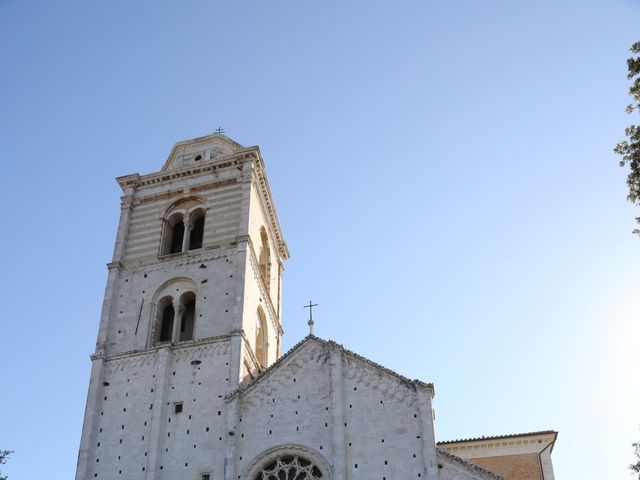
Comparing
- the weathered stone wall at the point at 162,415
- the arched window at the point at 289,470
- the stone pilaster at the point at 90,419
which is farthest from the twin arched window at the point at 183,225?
the arched window at the point at 289,470

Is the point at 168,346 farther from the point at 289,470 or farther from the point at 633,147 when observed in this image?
the point at 633,147

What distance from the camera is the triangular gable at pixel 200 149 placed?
3309 cm

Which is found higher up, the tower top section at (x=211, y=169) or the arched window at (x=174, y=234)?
the tower top section at (x=211, y=169)

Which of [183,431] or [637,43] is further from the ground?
[637,43]

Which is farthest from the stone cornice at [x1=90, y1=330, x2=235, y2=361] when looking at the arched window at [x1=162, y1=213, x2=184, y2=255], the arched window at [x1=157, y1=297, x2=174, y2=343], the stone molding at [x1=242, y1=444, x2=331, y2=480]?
the arched window at [x1=162, y1=213, x2=184, y2=255]

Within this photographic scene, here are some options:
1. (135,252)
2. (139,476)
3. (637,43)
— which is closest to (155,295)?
(135,252)

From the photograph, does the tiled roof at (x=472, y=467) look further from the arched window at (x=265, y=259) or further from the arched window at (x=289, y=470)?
the arched window at (x=265, y=259)

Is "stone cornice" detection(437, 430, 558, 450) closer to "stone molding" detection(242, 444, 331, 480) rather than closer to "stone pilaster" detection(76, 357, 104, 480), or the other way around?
"stone molding" detection(242, 444, 331, 480)

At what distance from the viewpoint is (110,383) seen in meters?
25.8

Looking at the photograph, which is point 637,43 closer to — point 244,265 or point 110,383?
point 244,265

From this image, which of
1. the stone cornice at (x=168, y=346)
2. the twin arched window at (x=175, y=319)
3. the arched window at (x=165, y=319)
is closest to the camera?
the stone cornice at (x=168, y=346)

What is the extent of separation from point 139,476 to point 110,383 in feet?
12.2

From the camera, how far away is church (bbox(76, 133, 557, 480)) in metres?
22.2

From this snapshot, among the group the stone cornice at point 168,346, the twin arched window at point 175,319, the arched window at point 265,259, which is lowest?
the stone cornice at point 168,346
